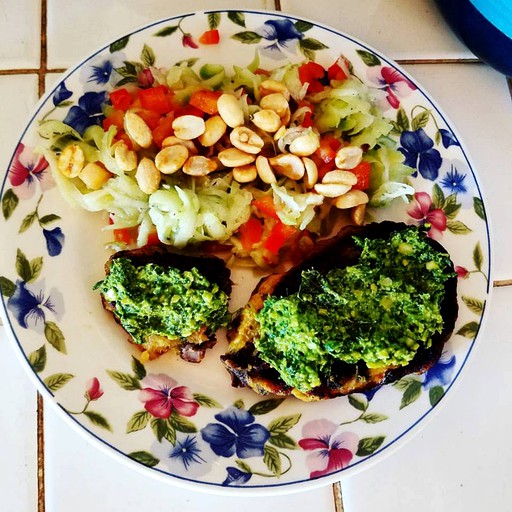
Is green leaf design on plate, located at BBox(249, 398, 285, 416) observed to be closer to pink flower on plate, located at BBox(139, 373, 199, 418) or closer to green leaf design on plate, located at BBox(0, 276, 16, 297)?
pink flower on plate, located at BBox(139, 373, 199, 418)

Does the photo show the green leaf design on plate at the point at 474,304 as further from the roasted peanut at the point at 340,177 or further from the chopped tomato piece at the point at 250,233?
the chopped tomato piece at the point at 250,233

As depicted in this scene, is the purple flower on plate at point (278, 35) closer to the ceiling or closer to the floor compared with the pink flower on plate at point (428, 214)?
closer to the ceiling

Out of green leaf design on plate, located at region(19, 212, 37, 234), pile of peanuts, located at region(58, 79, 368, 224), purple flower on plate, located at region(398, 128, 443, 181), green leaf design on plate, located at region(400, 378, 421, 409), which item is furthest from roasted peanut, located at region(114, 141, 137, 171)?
green leaf design on plate, located at region(400, 378, 421, 409)

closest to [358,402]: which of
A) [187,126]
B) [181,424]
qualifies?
[181,424]

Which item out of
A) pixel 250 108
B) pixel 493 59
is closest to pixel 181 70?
pixel 250 108

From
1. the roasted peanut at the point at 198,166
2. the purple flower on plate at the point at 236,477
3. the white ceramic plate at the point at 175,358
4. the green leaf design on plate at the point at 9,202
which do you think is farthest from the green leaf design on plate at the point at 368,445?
the green leaf design on plate at the point at 9,202

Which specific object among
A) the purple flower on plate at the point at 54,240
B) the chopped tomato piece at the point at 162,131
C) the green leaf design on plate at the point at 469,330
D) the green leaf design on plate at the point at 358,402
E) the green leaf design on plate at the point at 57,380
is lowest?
the green leaf design on plate at the point at 358,402
